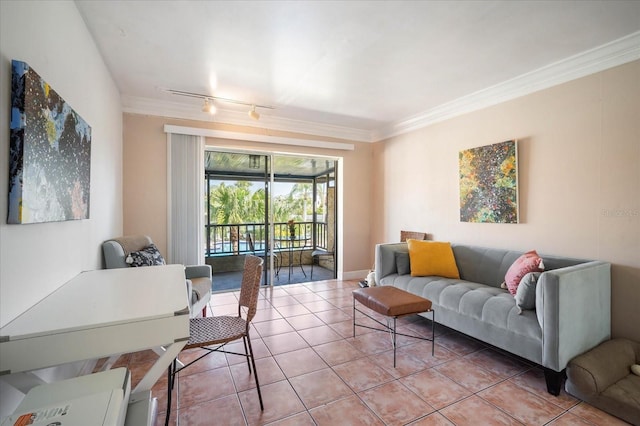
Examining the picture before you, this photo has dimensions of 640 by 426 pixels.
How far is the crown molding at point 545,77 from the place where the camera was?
2.33 metres

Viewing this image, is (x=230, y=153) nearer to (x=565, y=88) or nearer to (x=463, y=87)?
(x=463, y=87)

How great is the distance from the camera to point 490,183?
10.7 ft

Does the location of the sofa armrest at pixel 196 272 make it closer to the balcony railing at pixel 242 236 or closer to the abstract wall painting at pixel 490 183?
the balcony railing at pixel 242 236

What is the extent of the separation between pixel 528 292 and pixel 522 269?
1.26 feet

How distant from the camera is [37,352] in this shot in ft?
3.63

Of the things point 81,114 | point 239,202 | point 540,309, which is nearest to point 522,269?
point 540,309

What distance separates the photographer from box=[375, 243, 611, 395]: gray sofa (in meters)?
1.99

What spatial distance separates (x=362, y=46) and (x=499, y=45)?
111 centimetres

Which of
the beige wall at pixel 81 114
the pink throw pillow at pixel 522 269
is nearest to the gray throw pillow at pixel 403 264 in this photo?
the pink throw pillow at pixel 522 269

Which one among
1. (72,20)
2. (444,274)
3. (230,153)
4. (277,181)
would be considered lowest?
(444,274)

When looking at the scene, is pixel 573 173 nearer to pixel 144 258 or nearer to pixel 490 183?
pixel 490 183

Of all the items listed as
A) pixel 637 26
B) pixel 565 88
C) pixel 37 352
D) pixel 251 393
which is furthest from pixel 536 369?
pixel 37 352

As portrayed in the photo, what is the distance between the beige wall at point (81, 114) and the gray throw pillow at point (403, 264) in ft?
9.94

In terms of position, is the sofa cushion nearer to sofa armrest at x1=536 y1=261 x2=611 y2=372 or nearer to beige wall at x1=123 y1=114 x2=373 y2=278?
beige wall at x1=123 y1=114 x2=373 y2=278
